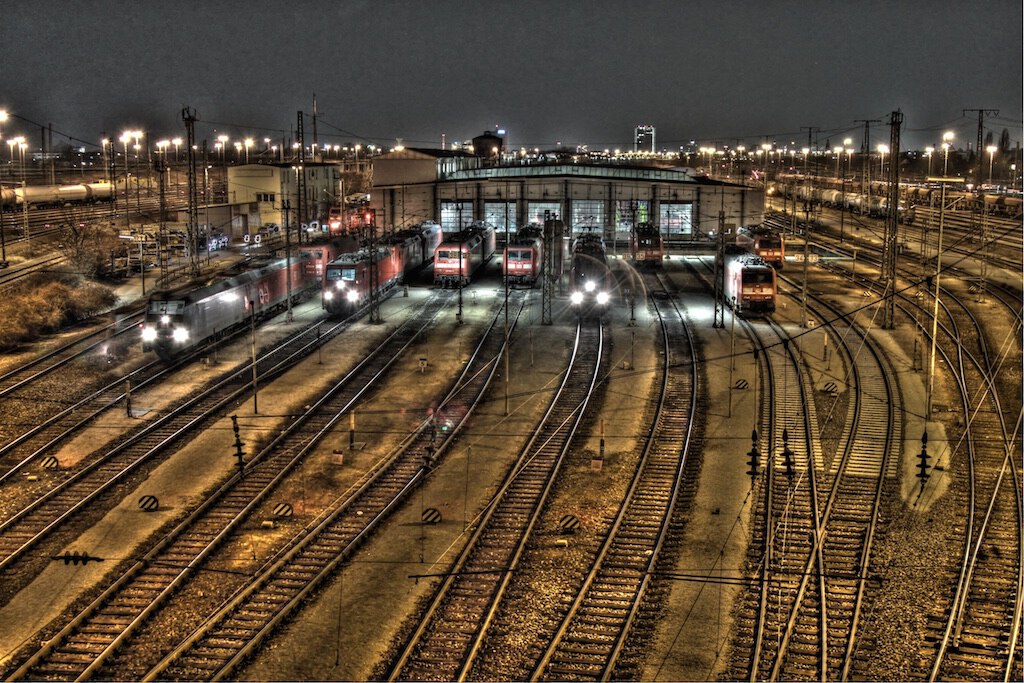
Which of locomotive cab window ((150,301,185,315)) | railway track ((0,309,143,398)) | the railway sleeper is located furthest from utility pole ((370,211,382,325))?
the railway sleeper

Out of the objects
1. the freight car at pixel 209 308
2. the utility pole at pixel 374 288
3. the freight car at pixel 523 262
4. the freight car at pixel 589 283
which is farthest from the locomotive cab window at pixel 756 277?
the freight car at pixel 209 308

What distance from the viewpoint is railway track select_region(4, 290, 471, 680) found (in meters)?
11.4

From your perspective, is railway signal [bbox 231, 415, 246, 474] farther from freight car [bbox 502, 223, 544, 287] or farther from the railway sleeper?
freight car [bbox 502, 223, 544, 287]

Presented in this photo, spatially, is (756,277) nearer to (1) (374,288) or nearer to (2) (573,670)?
(1) (374,288)

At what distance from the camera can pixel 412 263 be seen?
4312cm

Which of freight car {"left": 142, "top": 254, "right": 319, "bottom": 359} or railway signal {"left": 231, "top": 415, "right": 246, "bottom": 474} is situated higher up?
freight car {"left": 142, "top": 254, "right": 319, "bottom": 359}

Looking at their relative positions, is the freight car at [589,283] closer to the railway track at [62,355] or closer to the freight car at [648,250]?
the freight car at [648,250]

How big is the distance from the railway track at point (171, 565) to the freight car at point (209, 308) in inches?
239

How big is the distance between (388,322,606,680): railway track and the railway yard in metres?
0.05

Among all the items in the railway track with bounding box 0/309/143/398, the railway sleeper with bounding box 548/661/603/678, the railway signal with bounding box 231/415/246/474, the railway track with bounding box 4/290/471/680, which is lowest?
the railway sleeper with bounding box 548/661/603/678

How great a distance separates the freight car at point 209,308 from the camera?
1027 inches

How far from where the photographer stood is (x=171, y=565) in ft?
45.8

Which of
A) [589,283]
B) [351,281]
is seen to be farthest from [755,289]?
[351,281]

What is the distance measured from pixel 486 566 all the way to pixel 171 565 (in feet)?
15.0
